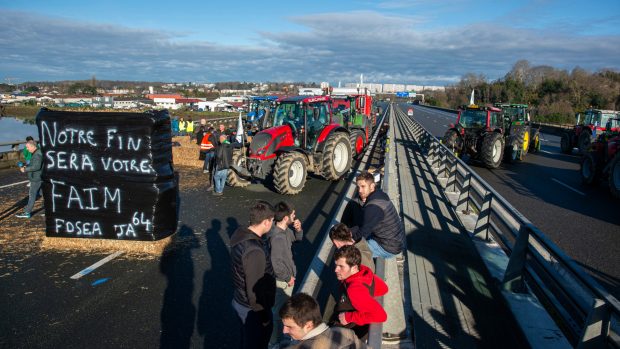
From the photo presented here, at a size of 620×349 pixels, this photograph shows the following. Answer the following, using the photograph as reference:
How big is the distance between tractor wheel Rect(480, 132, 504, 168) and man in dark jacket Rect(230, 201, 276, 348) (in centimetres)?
1347

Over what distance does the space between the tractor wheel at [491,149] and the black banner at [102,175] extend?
1207cm

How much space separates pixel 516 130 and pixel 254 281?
1762 centimetres

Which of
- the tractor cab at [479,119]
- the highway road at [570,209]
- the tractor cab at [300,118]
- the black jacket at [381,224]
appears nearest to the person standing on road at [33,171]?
the tractor cab at [300,118]

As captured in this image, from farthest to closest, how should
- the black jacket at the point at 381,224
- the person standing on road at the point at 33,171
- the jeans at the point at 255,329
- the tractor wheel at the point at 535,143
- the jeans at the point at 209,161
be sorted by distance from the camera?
the tractor wheel at the point at 535,143
the jeans at the point at 209,161
the person standing on road at the point at 33,171
the black jacket at the point at 381,224
the jeans at the point at 255,329

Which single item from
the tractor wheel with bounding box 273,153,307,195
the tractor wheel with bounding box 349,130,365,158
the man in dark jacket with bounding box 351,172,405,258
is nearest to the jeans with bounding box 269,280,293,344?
the man in dark jacket with bounding box 351,172,405,258

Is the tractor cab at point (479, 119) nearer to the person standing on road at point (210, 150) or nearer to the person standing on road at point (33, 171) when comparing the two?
the person standing on road at point (210, 150)

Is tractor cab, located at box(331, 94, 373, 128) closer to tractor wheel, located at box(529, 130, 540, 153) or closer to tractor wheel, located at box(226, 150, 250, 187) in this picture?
tractor wheel, located at box(226, 150, 250, 187)

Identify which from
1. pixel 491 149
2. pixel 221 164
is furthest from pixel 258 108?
pixel 491 149

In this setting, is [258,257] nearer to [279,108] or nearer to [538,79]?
[279,108]

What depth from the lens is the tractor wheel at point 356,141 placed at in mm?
16234

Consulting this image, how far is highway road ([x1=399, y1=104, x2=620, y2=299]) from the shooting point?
6.95 m

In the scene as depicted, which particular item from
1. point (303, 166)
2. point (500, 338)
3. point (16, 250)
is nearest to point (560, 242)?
point (500, 338)

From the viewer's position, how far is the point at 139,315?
507 centimetres

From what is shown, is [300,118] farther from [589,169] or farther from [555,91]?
[555,91]
